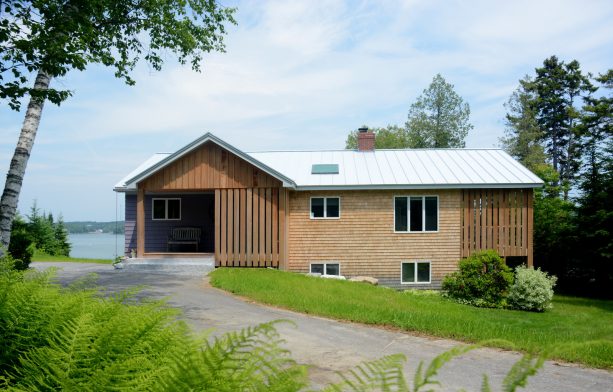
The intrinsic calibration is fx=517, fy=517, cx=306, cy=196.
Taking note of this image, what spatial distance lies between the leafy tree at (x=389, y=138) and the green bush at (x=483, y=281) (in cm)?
3145

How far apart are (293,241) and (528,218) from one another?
32.1 feet

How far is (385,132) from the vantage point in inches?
2231

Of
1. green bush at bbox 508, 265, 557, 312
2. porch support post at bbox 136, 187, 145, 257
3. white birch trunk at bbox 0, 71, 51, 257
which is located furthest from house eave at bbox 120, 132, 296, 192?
green bush at bbox 508, 265, 557, 312

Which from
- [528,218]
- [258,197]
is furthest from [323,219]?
[528,218]

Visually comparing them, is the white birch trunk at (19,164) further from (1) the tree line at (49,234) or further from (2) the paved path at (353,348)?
(1) the tree line at (49,234)

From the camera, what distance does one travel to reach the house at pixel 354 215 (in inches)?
779

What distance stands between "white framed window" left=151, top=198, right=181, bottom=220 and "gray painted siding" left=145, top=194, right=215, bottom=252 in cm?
14

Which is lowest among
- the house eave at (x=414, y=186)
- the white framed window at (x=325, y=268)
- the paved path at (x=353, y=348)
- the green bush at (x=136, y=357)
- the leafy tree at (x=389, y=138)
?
the white framed window at (x=325, y=268)

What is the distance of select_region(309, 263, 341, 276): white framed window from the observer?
845 inches

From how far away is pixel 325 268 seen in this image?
70.4 feet

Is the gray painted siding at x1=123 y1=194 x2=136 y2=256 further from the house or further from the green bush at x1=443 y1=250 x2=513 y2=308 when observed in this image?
the green bush at x1=443 y1=250 x2=513 y2=308

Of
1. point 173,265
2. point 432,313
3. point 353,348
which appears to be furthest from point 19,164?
point 432,313

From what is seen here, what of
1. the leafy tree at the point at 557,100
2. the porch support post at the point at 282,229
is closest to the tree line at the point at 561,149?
the leafy tree at the point at 557,100

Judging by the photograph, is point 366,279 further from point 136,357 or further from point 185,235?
point 136,357
